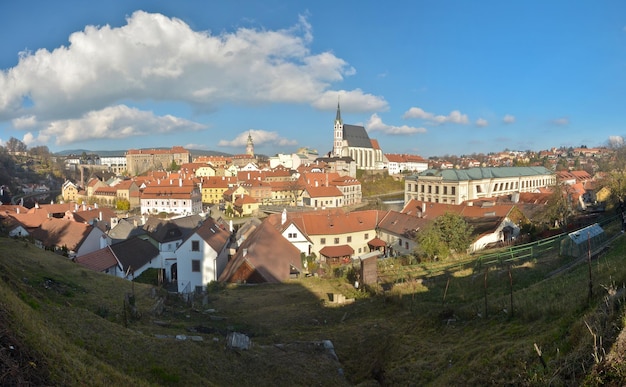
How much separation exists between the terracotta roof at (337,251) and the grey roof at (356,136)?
80.4 m

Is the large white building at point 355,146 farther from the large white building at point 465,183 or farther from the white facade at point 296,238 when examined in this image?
the white facade at point 296,238

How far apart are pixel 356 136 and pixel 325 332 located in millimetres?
106728

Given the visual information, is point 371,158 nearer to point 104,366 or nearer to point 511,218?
point 511,218

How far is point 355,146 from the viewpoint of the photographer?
376 ft

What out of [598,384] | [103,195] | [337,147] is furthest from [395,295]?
[337,147]

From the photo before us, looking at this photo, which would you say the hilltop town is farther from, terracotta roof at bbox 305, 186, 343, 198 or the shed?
the shed

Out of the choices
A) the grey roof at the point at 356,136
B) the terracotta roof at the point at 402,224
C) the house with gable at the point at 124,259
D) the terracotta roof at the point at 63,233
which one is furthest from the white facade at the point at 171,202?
the grey roof at the point at 356,136

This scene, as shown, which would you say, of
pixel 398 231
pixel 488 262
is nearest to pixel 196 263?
pixel 488 262

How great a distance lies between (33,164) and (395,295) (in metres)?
149

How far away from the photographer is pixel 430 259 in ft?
78.0

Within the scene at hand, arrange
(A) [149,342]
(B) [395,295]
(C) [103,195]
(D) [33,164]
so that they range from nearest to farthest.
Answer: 1. (A) [149,342]
2. (B) [395,295]
3. (C) [103,195]
4. (D) [33,164]

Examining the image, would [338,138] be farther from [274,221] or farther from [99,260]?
[99,260]

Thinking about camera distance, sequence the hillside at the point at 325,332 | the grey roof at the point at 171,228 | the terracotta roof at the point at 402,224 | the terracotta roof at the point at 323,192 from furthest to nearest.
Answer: the terracotta roof at the point at 323,192 < the grey roof at the point at 171,228 < the terracotta roof at the point at 402,224 < the hillside at the point at 325,332

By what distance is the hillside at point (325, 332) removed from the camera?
5492 millimetres
